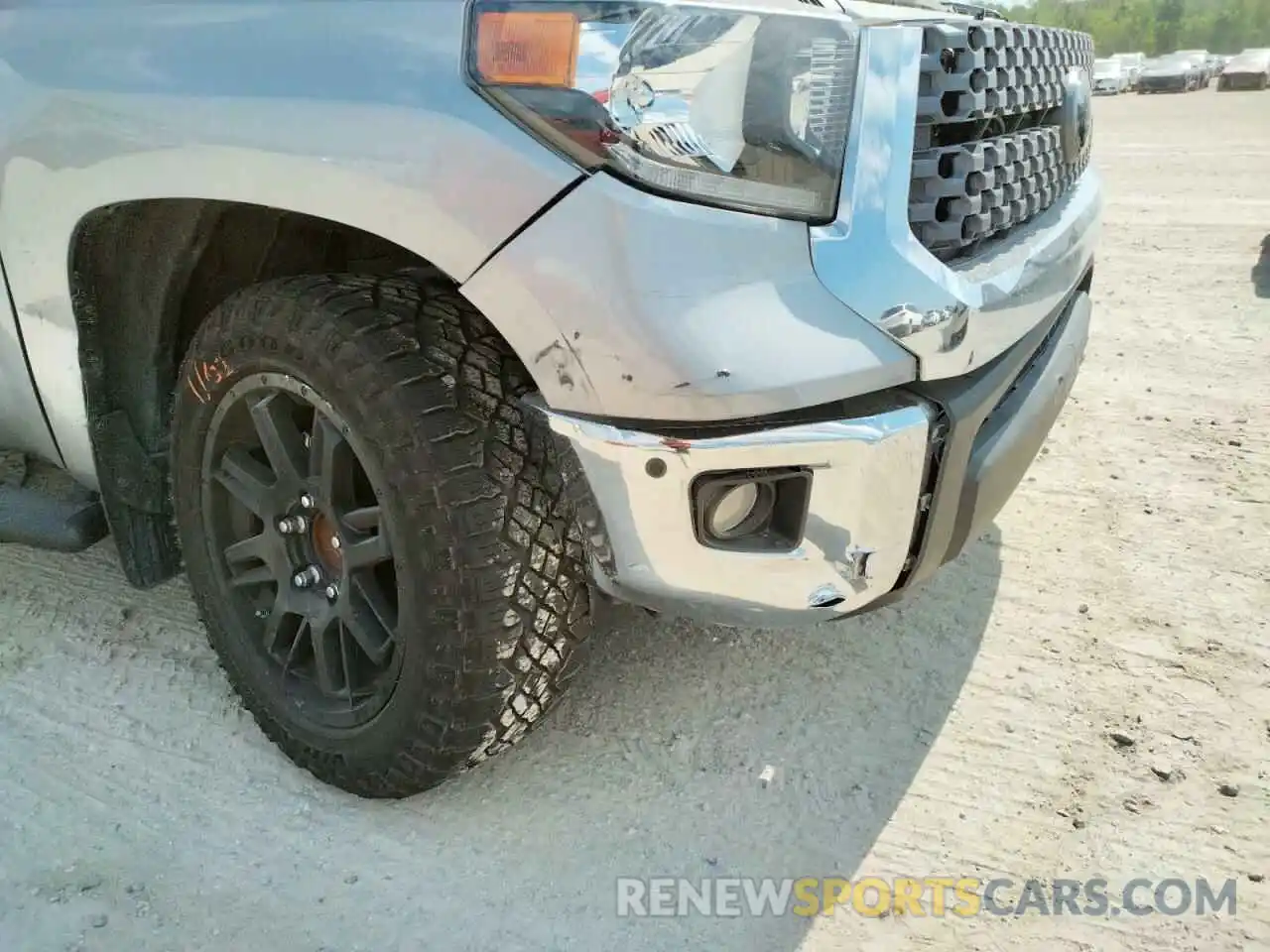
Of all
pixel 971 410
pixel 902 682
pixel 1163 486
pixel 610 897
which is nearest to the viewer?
pixel 971 410

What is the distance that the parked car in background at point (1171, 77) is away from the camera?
31.5 metres

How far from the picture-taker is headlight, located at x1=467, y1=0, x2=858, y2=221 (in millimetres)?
1583

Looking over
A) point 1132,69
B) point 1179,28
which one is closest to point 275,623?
point 1132,69

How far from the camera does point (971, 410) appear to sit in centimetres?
179

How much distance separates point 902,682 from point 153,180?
199 cm

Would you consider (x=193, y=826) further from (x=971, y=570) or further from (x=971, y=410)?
(x=971, y=570)

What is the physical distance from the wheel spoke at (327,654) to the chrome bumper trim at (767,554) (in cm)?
72

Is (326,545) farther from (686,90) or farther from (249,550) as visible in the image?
(686,90)

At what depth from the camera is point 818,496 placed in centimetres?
170

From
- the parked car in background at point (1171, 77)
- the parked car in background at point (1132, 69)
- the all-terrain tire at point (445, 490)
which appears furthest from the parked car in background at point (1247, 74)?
the all-terrain tire at point (445, 490)

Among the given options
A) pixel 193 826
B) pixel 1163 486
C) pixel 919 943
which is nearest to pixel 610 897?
pixel 919 943

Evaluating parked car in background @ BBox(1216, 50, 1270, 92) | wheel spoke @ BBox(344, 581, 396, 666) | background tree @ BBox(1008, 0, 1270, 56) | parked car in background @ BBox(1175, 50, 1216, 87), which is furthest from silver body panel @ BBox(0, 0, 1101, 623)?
background tree @ BBox(1008, 0, 1270, 56)

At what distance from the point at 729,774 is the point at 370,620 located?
85 centimetres

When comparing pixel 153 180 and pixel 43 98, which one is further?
pixel 43 98
